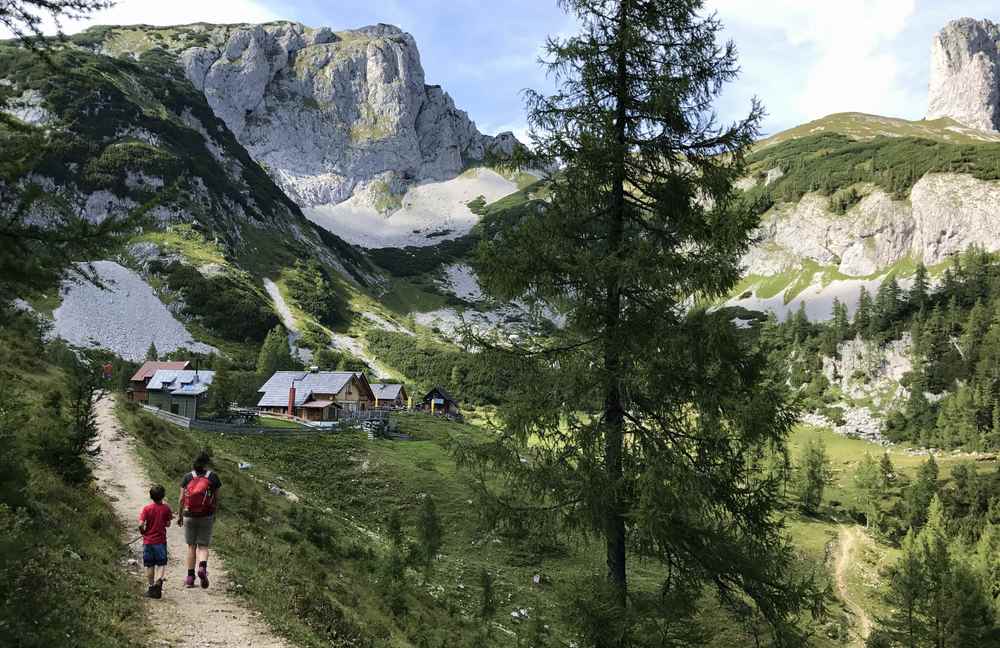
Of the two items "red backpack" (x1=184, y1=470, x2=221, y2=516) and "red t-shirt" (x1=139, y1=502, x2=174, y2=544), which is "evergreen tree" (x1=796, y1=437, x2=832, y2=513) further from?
"red t-shirt" (x1=139, y1=502, x2=174, y2=544)

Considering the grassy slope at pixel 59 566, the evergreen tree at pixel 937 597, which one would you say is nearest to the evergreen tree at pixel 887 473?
the evergreen tree at pixel 937 597

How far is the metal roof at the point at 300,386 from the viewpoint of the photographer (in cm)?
7431

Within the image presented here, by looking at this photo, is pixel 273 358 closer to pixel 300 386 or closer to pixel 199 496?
pixel 300 386

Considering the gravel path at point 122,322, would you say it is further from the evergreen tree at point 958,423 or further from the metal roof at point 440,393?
the evergreen tree at point 958,423

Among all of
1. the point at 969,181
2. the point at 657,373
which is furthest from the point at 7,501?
the point at 969,181

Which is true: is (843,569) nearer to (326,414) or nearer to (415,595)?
(415,595)

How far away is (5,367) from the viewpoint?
24.5 metres

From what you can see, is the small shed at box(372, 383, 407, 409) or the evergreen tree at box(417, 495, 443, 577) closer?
the evergreen tree at box(417, 495, 443, 577)

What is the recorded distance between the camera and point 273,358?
8988 centimetres

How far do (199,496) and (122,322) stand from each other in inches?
4159

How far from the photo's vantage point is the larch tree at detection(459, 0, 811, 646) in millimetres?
9969

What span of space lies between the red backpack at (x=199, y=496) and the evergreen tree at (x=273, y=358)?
75.4 metres

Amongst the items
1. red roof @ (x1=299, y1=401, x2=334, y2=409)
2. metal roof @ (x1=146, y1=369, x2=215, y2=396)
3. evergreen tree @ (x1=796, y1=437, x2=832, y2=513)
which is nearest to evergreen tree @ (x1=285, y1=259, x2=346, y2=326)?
red roof @ (x1=299, y1=401, x2=334, y2=409)

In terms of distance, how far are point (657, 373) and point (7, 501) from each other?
10884mm
